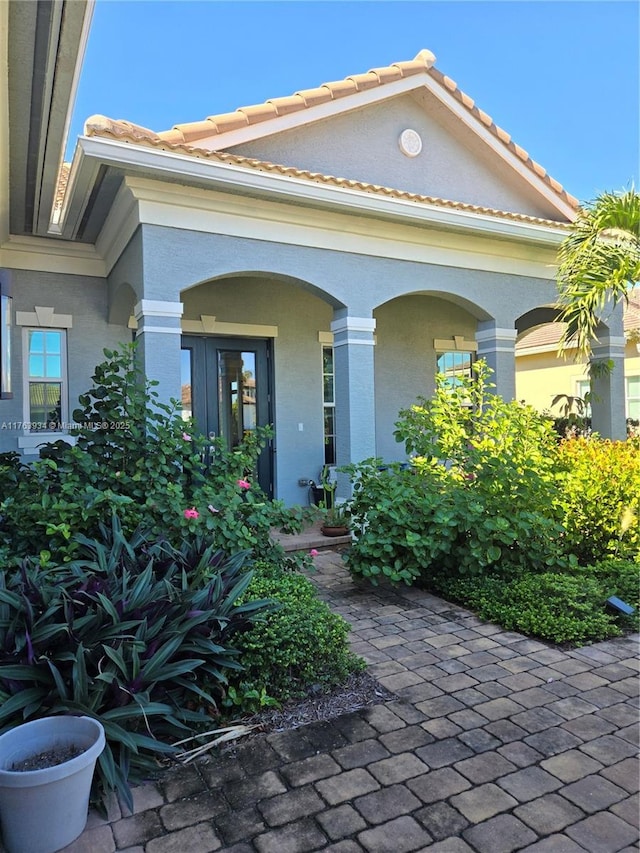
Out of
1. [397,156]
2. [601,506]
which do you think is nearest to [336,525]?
[601,506]

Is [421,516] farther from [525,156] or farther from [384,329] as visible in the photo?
[525,156]

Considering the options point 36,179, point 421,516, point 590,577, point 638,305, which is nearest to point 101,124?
point 36,179

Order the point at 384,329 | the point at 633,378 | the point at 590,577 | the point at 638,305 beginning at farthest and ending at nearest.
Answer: the point at 638,305, the point at 633,378, the point at 384,329, the point at 590,577

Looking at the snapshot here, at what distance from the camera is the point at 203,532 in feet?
13.0

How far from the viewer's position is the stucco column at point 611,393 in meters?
8.61

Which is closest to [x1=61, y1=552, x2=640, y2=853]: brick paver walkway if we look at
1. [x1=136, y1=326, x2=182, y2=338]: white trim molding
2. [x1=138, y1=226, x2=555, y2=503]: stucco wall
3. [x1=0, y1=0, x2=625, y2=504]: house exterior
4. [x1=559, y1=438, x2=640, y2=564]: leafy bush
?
[x1=559, y1=438, x2=640, y2=564]: leafy bush

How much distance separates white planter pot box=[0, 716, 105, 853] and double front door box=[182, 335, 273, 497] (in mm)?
5579

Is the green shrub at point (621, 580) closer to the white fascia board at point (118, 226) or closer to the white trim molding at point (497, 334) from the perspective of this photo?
the white trim molding at point (497, 334)

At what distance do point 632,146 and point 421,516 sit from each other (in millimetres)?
5578

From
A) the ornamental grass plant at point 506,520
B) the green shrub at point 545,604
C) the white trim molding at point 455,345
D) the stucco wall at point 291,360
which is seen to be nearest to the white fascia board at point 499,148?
the white trim molding at point 455,345

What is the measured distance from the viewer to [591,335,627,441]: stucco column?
28.2ft

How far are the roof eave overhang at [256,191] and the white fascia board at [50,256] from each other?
11.6 inches

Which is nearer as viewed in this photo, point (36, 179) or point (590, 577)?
point (590, 577)

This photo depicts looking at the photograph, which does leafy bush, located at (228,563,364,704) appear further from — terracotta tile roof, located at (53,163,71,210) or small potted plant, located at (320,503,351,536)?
terracotta tile roof, located at (53,163,71,210)
